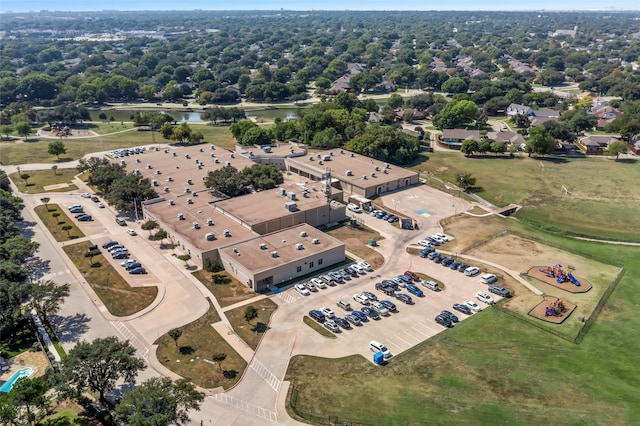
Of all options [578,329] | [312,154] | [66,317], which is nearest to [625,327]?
[578,329]

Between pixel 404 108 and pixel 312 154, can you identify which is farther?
pixel 404 108

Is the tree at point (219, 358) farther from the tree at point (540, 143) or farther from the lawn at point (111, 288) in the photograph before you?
the tree at point (540, 143)

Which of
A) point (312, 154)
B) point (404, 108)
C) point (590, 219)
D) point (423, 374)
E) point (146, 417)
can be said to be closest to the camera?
point (146, 417)

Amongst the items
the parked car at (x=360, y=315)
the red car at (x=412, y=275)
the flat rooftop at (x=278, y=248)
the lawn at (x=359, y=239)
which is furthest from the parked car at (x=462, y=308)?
the flat rooftop at (x=278, y=248)

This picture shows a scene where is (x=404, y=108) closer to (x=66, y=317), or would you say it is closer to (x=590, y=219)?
(x=590, y=219)

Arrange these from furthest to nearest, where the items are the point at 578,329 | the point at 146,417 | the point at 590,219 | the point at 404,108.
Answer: the point at 404,108 → the point at 590,219 → the point at 578,329 → the point at 146,417

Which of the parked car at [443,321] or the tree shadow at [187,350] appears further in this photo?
the parked car at [443,321]

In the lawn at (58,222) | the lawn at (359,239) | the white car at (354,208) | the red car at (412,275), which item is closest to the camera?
the red car at (412,275)
